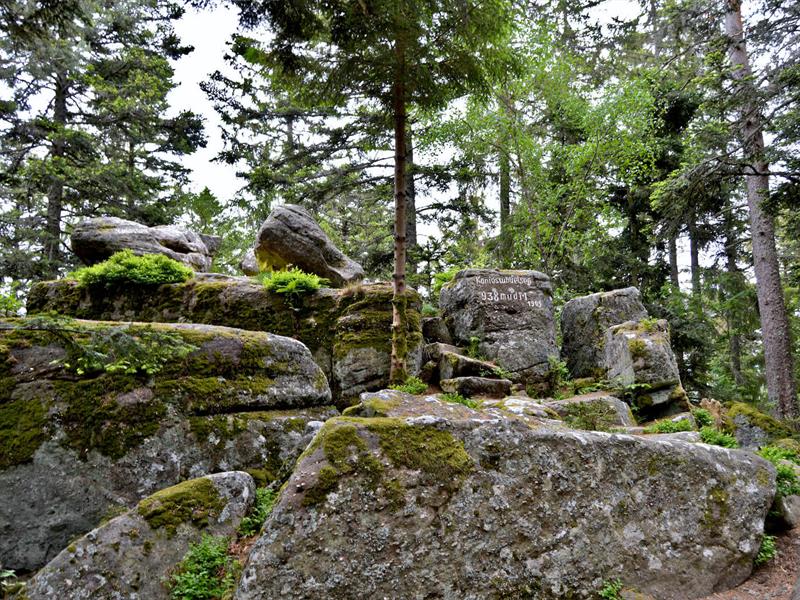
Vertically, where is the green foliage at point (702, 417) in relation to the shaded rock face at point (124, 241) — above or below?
below

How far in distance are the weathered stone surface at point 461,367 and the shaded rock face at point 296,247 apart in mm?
3293

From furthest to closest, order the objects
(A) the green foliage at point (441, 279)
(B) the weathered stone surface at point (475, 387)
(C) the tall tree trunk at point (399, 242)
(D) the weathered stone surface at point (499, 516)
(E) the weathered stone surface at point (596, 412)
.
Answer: (A) the green foliage at point (441, 279), (B) the weathered stone surface at point (475, 387), (C) the tall tree trunk at point (399, 242), (E) the weathered stone surface at point (596, 412), (D) the weathered stone surface at point (499, 516)

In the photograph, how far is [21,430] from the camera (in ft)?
15.2

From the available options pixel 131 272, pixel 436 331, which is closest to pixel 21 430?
pixel 131 272

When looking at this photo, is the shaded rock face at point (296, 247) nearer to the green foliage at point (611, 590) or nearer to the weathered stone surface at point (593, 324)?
the weathered stone surface at point (593, 324)

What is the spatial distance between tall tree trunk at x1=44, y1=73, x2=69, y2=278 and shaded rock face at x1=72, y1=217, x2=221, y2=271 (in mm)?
6735

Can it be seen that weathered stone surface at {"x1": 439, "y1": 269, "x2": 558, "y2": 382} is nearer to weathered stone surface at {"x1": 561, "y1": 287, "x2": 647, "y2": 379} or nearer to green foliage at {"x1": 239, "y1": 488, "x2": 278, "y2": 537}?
weathered stone surface at {"x1": 561, "y1": 287, "x2": 647, "y2": 379}

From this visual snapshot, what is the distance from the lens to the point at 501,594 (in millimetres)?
3346

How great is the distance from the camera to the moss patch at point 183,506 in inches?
147

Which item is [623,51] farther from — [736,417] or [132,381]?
[132,381]

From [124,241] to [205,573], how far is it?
364 inches

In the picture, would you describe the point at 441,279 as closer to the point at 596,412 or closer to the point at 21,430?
the point at 596,412

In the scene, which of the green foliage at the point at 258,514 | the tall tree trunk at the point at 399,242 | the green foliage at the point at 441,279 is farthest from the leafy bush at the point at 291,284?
the green foliage at the point at 258,514

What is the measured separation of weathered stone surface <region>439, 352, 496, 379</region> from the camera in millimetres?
9414
